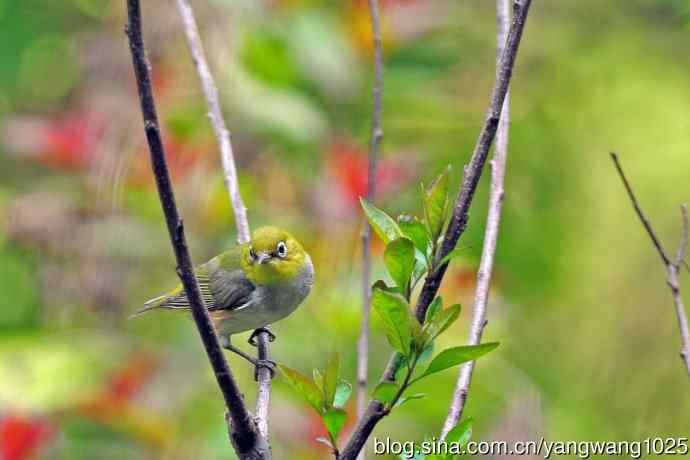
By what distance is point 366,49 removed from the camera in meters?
4.48

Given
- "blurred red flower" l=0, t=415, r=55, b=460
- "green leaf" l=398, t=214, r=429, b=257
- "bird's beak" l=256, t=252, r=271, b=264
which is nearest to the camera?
"green leaf" l=398, t=214, r=429, b=257

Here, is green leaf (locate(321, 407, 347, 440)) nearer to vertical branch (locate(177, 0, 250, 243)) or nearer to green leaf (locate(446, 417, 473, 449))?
green leaf (locate(446, 417, 473, 449))

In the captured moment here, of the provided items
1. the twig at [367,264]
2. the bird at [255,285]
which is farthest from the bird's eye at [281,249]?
the twig at [367,264]

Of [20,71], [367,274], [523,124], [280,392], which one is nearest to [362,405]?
[367,274]

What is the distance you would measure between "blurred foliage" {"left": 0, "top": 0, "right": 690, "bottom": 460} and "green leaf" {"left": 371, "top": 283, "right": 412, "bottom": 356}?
2044 mm

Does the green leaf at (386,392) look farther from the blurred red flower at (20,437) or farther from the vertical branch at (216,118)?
the blurred red flower at (20,437)

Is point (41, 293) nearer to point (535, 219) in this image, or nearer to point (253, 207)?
point (253, 207)

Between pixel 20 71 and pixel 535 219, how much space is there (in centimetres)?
302

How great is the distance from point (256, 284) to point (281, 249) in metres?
0.16

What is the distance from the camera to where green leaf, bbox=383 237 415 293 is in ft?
4.57

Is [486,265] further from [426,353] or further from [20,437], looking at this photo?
[20,437]

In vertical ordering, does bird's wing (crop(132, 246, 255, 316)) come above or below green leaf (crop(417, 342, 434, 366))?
below

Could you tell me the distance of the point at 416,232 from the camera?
1.46 m

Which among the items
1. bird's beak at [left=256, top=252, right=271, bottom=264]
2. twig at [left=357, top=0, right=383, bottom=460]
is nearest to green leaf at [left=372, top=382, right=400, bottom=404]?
twig at [left=357, top=0, right=383, bottom=460]
